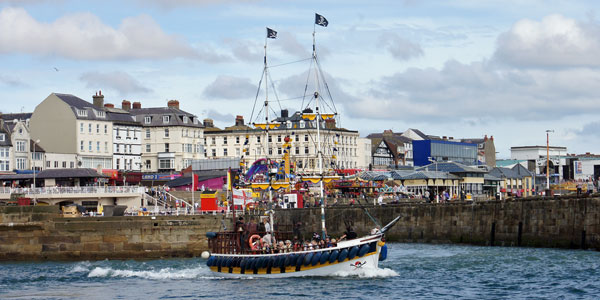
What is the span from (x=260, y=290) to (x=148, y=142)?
10256cm

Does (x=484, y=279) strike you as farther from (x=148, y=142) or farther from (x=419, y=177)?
(x=148, y=142)

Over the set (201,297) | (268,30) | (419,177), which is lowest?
(201,297)

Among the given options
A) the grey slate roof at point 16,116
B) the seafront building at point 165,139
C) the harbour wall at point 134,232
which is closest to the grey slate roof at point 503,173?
the seafront building at point 165,139

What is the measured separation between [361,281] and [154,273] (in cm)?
1425

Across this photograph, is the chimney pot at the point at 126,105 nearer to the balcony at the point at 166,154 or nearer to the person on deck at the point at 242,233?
the balcony at the point at 166,154

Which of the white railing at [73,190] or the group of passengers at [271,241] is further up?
the white railing at [73,190]

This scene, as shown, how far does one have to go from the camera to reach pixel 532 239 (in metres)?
73.1

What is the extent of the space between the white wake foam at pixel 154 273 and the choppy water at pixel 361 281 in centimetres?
6

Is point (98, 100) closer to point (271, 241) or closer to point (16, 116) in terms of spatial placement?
point (16, 116)

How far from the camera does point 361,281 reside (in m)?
53.3

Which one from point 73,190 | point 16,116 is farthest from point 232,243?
point 16,116

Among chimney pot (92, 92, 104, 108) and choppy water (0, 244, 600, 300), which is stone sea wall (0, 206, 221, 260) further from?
chimney pot (92, 92, 104, 108)

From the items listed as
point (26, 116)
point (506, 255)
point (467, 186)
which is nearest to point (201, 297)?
point (506, 255)

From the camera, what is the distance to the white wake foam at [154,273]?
59.4m
